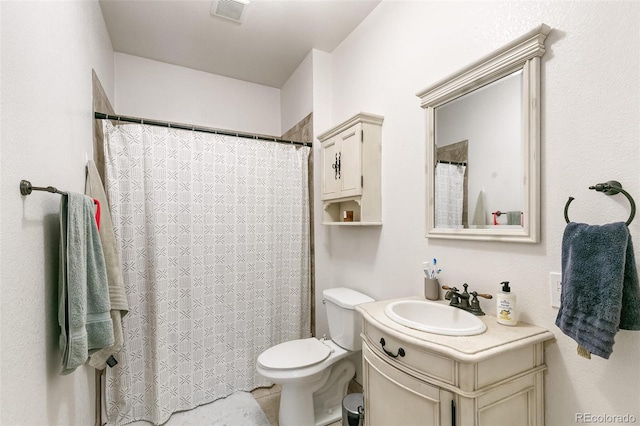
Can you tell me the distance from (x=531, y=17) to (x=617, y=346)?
3.79 ft

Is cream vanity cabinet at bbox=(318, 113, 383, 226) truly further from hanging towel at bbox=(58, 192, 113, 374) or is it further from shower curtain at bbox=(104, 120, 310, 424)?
hanging towel at bbox=(58, 192, 113, 374)

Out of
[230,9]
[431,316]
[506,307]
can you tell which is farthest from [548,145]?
[230,9]

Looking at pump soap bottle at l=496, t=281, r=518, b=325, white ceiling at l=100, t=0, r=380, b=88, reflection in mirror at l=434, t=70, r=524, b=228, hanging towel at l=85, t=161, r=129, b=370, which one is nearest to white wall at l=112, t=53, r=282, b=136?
white ceiling at l=100, t=0, r=380, b=88

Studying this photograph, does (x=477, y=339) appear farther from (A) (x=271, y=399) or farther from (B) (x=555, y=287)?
(A) (x=271, y=399)

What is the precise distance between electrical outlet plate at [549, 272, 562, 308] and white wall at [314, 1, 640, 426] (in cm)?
2

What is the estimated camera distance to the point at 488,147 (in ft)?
4.14

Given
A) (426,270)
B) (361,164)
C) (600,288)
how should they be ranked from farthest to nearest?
(361,164), (426,270), (600,288)

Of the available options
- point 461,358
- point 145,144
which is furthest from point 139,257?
point 461,358

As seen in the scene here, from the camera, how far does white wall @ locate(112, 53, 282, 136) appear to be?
8.21ft

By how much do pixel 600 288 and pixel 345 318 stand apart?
1.27 meters

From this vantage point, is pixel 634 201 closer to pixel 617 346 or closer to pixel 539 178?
pixel 539 178

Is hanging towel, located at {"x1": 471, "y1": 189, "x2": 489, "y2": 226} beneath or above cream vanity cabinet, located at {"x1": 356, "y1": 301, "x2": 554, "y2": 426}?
above

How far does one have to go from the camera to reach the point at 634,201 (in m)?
0.83

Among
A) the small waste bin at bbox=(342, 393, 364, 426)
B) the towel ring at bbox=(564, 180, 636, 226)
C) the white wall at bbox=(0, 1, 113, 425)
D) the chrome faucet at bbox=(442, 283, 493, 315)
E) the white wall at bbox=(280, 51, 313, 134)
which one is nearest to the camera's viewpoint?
the white wall at bbox=(0, 1, 113, 425)
